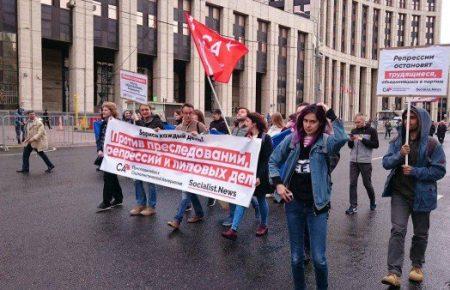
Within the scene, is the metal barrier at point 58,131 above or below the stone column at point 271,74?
below

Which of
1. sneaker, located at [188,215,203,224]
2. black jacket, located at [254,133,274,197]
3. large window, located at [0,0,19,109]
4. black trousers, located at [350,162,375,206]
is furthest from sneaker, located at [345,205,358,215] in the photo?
large window, located at [0,0,19,109]

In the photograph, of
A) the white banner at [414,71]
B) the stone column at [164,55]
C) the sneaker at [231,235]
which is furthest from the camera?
the stone column at [164,55]

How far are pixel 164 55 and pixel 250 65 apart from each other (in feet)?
42.2

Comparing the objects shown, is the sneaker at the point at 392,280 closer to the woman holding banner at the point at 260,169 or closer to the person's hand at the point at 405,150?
the person's hand at the point at 405,150

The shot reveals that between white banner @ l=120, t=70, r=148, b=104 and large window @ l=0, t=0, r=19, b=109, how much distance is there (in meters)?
30.7

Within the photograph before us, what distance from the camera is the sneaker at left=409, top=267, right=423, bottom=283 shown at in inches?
176

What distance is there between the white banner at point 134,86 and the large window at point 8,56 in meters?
30.7

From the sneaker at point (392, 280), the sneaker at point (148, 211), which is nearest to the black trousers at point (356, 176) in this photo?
the sneaker at point (392, 280)

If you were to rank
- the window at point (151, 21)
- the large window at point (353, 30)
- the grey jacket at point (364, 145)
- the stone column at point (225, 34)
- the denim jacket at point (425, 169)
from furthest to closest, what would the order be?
the large window at point (353, 30) → the stone column at point (225, 34) → the window at point (151, 21) → the grey jacket at point (364, 145) → the denim jacket at point (425, 169)

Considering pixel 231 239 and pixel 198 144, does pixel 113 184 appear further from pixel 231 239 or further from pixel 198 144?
pixel 231 239

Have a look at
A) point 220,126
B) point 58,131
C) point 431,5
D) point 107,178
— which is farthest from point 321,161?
point 431,5

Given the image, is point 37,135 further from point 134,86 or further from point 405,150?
point 405,150

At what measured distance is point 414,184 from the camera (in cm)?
436

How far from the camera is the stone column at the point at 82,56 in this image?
3769 centimetres
